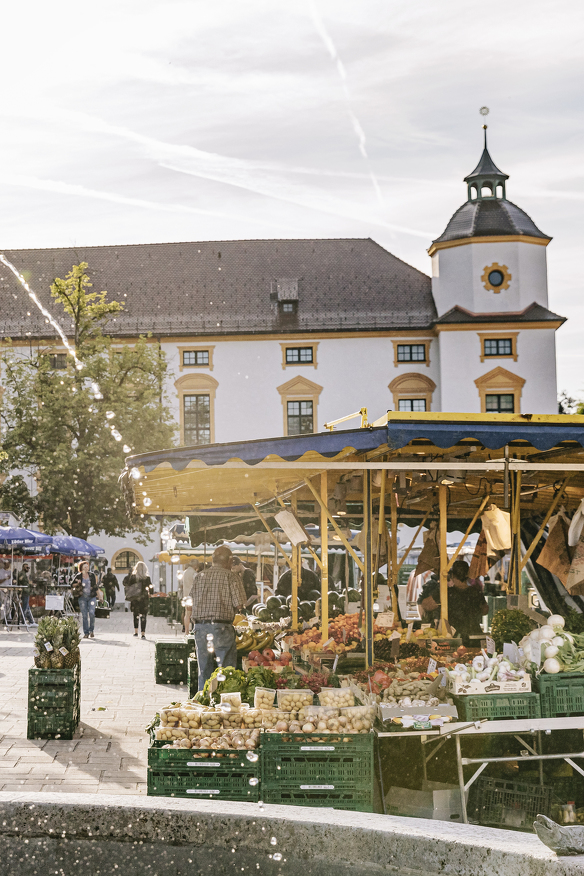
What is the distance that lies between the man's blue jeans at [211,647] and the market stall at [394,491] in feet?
2.17

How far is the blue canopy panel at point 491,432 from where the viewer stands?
6438 mm

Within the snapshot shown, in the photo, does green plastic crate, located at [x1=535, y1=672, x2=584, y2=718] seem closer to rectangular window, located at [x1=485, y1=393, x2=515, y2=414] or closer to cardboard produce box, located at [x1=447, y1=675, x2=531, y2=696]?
cardboard produce box, located at [x1=447, y1=675, x2=531, y2=696]

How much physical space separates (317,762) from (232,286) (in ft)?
136

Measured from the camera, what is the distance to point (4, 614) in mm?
22719

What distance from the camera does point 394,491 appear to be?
1053 cm

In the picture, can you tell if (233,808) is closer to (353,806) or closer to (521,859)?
(521,859)

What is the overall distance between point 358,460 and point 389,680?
2.02 m

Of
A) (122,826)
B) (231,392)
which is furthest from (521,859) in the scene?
(231,392)

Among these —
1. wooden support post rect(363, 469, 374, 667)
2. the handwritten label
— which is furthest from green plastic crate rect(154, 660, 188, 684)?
wooden support post rect(363, 469, 374, 667)

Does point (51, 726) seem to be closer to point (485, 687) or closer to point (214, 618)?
point (214, 618)

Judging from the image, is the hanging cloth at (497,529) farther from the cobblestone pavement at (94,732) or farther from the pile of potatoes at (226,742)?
the cobblestone pavement at (94,732)

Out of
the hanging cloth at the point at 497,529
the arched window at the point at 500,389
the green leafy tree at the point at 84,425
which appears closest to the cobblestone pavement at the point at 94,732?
the hanging cloth at the point at 497,529

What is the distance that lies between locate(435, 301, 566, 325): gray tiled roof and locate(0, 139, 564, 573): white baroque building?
6 cm

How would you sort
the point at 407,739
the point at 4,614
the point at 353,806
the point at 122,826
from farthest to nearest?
the point at 4,614
the point at 407,739
the point at 353,806
the point at 122,826
